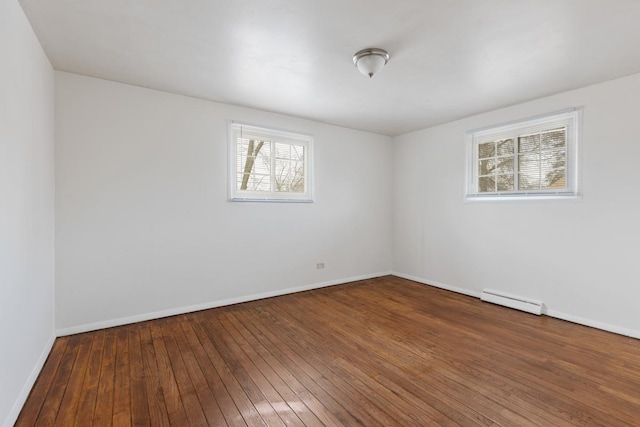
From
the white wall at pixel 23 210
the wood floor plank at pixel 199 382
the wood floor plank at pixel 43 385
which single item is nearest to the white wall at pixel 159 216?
the white wall at pixel 23 210

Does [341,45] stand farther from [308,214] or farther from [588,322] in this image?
[588,322]

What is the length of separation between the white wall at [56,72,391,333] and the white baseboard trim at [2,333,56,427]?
43 centimetres

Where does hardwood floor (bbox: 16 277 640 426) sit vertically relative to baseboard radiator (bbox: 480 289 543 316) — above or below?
below

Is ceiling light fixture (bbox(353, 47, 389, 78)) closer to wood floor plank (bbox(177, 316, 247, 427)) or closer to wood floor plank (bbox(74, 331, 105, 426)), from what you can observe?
wood floor plank (bbox(177, 316, 247, 427))

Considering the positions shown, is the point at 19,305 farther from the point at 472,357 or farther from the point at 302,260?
the point at 472,357

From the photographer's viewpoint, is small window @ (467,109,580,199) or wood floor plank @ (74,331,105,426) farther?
small window @ (467,109,580,199)

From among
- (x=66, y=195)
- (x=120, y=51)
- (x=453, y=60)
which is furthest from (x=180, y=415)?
(x=453, y=60)

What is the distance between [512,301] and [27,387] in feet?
15.0

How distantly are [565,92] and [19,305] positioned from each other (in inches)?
202

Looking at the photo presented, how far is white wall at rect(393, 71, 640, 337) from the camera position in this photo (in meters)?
2.84

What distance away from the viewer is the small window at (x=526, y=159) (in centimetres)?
325

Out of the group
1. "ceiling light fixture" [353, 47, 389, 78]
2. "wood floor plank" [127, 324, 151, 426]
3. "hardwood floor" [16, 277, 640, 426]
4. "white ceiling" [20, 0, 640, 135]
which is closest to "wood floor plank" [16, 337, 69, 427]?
"hardwood floor" [16, 277, 640, 426]

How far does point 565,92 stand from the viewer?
126 inches

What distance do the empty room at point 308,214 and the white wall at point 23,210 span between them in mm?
24
